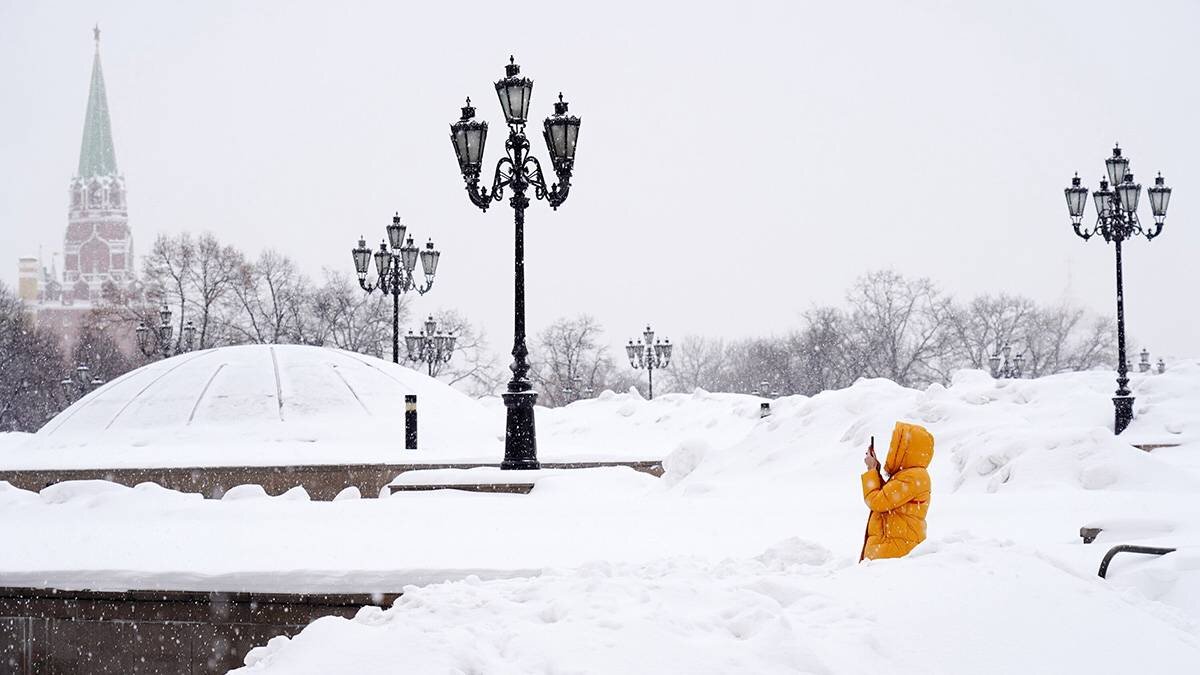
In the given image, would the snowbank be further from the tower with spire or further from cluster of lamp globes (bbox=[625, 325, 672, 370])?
the tower with spire

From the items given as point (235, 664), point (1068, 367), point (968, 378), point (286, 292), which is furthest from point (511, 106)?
point (1068, 367)

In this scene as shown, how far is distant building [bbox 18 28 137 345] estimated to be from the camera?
115250 millimetres

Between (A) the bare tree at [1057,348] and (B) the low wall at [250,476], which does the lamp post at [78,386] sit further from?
(A) the bare tree at [1057,348]

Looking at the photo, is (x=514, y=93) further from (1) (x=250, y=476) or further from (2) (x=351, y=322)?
(2) (x=351, y=322)

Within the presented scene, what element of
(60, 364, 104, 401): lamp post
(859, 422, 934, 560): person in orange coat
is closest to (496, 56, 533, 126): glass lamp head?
(859, 422, 934, 560): person in orange coat

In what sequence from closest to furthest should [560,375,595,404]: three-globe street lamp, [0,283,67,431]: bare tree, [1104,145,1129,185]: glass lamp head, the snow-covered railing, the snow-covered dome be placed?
1. the snow-covered railing
2. the snow-covered dome
3. [1104,145,1129,185]: glass lamp head
4. [0,283,67,431]: bare tree
5. [560,375,595,404]: three-globe street lamp

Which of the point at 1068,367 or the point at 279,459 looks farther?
the point at 1068,367

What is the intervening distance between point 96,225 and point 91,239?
307 centimetres

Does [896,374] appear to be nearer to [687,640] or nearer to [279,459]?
[279,459]

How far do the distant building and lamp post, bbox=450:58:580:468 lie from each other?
356ft

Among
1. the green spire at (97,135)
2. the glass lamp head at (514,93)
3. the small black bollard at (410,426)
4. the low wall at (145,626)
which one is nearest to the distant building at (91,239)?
the green spire at (97,135)

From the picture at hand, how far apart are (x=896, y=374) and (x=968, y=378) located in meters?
41.2

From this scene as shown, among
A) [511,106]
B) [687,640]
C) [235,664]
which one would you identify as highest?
[511,106]

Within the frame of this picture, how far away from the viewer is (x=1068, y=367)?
260ft
